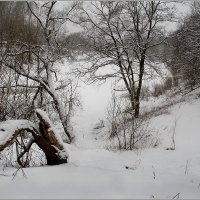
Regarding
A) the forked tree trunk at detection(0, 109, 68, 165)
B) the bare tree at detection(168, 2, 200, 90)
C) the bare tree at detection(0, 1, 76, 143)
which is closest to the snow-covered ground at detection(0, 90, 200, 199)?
the forked tree trunk at detection(0, 109, 68, 165)

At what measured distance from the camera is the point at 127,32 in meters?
17.8

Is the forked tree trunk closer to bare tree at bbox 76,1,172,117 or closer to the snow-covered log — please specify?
the snow-covered log

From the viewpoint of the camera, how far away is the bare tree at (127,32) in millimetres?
16859

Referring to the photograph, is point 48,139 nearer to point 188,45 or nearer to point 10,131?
point 10,131

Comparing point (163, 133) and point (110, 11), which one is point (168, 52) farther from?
point (163, 133)

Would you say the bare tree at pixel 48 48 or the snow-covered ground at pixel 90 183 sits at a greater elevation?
the bare tree at pixel 48 48

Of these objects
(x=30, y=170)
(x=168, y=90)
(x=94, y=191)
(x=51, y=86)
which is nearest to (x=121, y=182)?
(x=94, y=191)

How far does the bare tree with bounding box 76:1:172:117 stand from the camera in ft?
55.3

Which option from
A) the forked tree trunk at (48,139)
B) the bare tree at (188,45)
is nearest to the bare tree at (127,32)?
the bare tree at (188,45)

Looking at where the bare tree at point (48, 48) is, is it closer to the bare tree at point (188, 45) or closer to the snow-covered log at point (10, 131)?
the bare tree at point (188, 45)

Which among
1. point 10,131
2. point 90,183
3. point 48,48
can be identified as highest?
point 48,48

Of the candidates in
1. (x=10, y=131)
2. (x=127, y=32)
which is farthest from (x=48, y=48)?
(x=10, y=131)

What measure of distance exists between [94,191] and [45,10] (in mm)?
13305

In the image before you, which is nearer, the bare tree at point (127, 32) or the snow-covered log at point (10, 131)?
the snow-covered log at point (10, 131)
